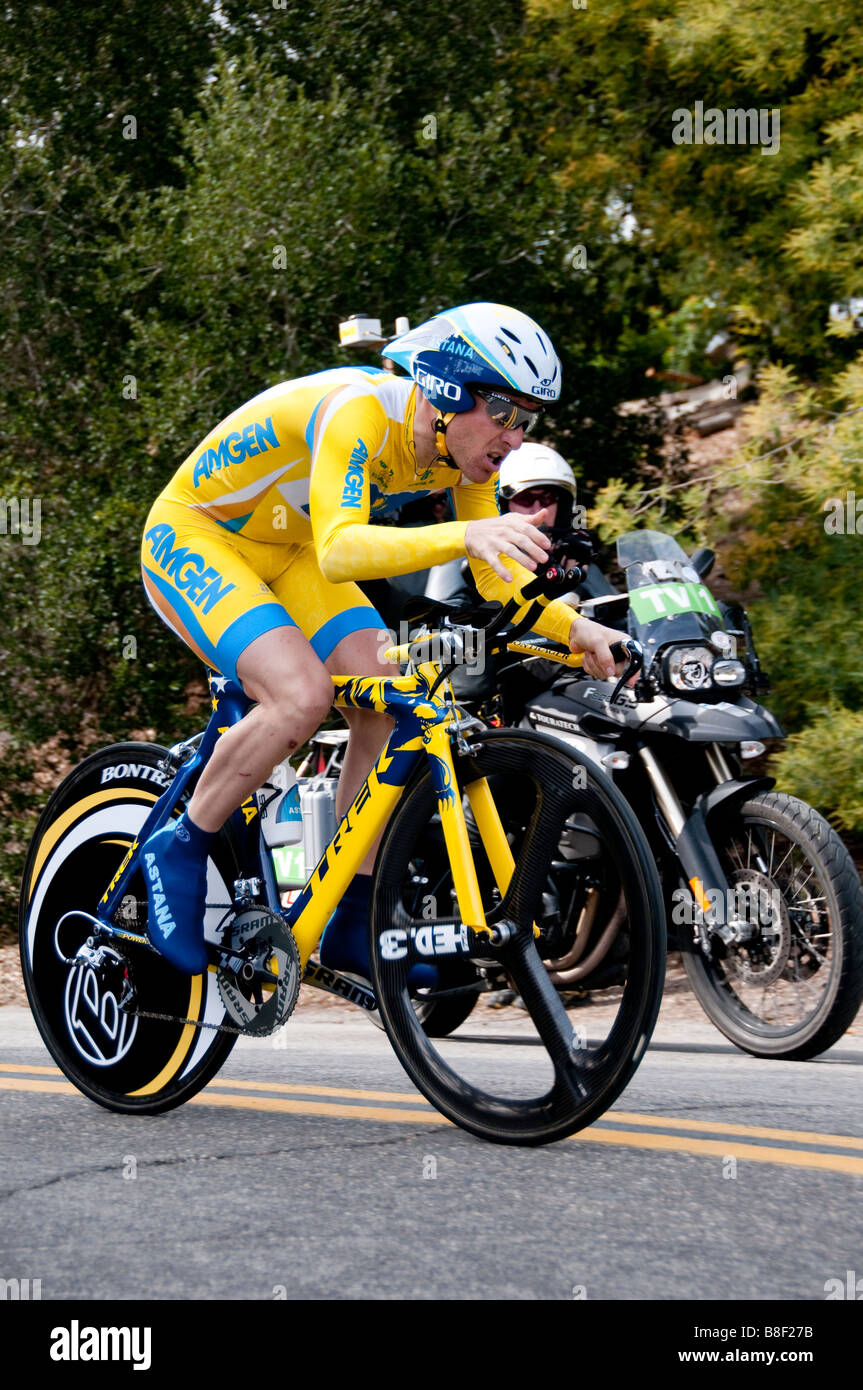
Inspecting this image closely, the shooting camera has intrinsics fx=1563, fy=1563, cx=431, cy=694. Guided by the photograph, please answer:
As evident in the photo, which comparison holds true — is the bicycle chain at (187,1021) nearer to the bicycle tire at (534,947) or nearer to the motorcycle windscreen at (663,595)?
the bicycle tire at (534,947)

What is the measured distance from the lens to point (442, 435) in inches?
148

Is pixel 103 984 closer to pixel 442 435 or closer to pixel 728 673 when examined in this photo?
pixel 442 435

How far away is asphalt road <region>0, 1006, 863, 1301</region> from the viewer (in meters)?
2.75

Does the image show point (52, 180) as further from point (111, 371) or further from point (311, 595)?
point (311, 595)

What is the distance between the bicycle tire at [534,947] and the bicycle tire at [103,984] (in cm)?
65

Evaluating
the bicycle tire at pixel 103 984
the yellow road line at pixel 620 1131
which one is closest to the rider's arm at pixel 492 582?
the bicycle tire at pixel 103 984

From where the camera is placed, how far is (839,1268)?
9.00 feet

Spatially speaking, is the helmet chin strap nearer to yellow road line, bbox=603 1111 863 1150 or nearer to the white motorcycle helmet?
yellow road line, bbox=603 1111 863 1150

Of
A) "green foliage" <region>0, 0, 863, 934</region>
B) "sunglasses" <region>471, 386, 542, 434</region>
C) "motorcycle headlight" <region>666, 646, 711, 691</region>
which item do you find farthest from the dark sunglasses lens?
"green foliage" <region>0, 0, 863, 934</region>

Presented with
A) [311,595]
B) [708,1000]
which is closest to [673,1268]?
[311,595]

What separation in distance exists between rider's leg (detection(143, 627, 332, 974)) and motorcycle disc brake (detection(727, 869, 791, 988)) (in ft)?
7.11

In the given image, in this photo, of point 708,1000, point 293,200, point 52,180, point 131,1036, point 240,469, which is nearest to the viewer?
point 240,469

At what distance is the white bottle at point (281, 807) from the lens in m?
4.32

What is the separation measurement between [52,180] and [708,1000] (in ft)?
29.7
